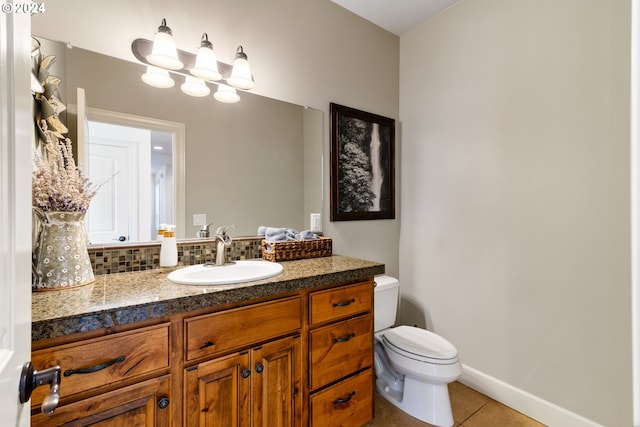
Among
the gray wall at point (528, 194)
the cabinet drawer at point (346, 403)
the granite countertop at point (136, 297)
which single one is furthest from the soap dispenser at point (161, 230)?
the gray wall at point (528, 194)

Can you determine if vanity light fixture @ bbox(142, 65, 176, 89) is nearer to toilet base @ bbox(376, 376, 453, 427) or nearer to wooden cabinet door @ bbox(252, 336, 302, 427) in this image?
wooden cabinet door @ bbox(252, 336, 302, 427)

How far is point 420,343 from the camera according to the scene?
1737 mm

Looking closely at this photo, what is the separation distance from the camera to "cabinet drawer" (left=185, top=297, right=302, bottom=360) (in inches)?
39.4

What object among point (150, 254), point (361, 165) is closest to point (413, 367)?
point (361, 165)

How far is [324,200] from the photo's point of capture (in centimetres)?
202

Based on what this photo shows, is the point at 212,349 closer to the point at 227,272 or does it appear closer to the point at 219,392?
the point at 219,392

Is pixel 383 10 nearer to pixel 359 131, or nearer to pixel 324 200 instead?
pixel 359 131

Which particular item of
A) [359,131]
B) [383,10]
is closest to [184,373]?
[359,131]

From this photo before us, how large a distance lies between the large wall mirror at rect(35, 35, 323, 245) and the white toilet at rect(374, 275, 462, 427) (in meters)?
0.87

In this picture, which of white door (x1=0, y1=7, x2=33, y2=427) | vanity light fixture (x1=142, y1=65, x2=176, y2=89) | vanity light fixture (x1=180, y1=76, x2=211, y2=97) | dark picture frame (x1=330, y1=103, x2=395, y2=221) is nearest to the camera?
white door (x1=0, y1=7, x2=33, y2=427)

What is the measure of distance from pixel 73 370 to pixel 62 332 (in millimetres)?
121

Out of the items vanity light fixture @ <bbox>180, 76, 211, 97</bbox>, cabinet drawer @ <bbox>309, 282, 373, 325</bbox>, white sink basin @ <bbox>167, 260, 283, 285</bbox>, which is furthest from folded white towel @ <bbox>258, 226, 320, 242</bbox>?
vanity light fixture @ <bbox>180, 76, 211, 97</bbox>

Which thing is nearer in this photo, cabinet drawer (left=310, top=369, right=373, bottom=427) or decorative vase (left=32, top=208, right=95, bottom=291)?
decorative vase (left=32, top=208, right=95, bottom=291)

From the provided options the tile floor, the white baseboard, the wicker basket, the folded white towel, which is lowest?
the tile floor
